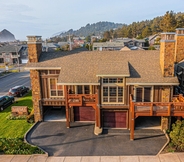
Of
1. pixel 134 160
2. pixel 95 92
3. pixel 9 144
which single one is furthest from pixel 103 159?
pixel 9 144

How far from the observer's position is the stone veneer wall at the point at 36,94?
58.4 ft

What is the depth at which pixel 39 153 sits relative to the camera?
13.6m

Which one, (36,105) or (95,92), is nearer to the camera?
(95,92)

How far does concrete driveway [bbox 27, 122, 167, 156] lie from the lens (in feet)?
45.2

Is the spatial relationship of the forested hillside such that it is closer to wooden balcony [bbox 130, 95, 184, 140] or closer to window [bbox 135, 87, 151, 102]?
window [bbox 135, 87, 151, 102]

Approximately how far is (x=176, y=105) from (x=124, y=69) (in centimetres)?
493

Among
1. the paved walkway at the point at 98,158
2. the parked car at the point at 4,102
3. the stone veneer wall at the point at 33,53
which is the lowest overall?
the paved walkway at the point at 98,158

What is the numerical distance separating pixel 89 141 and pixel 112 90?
15.2 ft

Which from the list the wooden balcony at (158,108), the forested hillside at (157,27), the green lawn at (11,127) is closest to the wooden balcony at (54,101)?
the green lawn at (11,127)

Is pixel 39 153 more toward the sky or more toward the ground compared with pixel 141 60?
more toward the ground

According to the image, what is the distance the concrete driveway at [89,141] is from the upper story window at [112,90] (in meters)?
2.74

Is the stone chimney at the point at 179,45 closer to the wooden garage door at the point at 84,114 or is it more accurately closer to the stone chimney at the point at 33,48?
the wooden garage door at the point at 84,114

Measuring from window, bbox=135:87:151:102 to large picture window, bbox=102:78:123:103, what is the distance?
4.71 feet

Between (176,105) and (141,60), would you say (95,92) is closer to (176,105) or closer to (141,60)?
(141,60)
